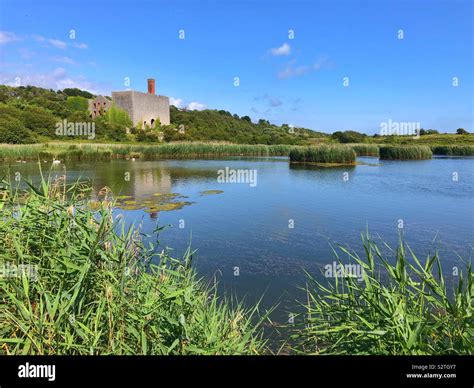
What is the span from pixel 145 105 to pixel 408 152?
46.4 m

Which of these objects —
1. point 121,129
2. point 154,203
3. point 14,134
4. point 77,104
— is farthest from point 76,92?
point 154,203

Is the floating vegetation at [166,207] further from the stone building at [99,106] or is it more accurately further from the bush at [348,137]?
the stone building at [99,106]

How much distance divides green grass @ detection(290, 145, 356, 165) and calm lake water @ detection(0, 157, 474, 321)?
10749 millimetres

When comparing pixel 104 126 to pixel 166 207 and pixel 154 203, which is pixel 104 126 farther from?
pixel 166 207

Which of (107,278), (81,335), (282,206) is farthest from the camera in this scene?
(282,206)

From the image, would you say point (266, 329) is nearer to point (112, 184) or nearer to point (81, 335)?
point (81, 335)

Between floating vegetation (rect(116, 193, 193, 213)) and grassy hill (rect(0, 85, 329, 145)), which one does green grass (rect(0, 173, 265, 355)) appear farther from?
grassy hill (rect(0, 85, 329, 145))

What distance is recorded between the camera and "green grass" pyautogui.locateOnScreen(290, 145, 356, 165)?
30.9 metres

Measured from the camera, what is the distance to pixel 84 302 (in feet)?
11.4

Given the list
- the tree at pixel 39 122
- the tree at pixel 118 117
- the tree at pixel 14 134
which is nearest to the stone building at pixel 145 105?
the tree at pixel 118 117
